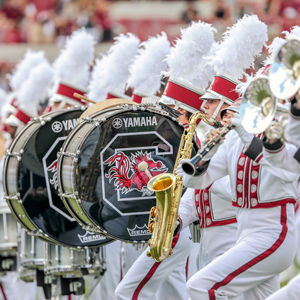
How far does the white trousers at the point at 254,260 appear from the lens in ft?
17.5

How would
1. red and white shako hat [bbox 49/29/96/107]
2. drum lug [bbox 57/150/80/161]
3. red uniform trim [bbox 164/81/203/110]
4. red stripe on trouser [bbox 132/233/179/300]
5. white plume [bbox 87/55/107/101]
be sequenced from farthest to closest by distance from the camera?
1. red and white shako hat [bbox 49/29/96/107]
2. white plume [bbox 87/55/107/101]
3. red uniform trim [bbox 164/81/203/110]
4. drum lug [bbox 57/150/80/161]
5. red stripe on trouser [bbox 132/233/179/300]

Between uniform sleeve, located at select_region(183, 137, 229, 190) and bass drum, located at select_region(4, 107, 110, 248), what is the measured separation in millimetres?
1823

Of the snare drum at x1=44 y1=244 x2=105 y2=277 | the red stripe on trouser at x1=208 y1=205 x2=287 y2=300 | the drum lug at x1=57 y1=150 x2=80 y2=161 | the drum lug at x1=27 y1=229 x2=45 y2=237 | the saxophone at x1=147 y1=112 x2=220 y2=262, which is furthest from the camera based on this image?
the snare drum at x1=44 y1=244 x2=105 y2=277

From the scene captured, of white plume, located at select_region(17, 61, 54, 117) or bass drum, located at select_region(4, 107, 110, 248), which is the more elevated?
white plume, located at select_region(17, 61, 54, 117)

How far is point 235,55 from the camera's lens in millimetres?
6723

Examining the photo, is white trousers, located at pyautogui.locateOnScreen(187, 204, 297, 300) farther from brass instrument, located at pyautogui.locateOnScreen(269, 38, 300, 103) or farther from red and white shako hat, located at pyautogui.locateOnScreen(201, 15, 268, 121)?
red and white shako hat, located at pyautogui.locateOnScreen(201, 15, 268, 121)

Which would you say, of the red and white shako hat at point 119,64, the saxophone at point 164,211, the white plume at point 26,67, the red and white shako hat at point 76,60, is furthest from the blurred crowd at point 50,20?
the saxophone at point 164,211

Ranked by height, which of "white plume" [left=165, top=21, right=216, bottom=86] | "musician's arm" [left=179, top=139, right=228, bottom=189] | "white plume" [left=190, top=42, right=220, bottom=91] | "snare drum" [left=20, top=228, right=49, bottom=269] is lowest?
"snare drum" [left=20, top=228, right=49, bottom=269]

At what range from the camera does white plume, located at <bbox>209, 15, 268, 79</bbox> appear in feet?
21.8

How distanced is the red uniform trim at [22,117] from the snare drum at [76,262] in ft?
9.27

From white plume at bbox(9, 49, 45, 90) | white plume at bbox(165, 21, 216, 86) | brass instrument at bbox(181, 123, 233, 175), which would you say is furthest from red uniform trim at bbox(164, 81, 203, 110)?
white plume at bbox(9, 49, 45, 90)

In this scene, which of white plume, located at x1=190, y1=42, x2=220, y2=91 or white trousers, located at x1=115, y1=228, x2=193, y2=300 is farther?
white plume, located at x1=190, y1=42, x2=220, y2=91

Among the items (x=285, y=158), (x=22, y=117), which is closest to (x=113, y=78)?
(x=22, y=117)

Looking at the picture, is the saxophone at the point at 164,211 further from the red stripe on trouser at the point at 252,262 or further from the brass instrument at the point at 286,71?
the brass instrument at the point at 286,71
